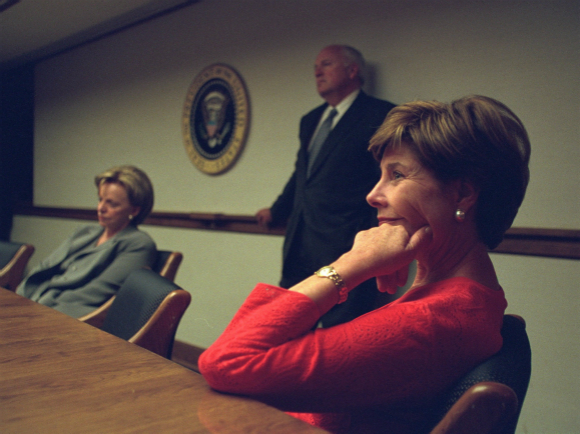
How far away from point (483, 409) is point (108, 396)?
0.55 metres

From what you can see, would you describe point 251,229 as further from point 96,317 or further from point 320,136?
point 96,317

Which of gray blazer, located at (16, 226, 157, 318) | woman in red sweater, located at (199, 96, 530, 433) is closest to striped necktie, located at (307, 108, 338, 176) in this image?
gray blazer, located at (16, 226, 157, 318)

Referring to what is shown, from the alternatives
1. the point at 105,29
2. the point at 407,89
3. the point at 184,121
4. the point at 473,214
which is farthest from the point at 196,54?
the point at 473,214

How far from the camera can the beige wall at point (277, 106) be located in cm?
221

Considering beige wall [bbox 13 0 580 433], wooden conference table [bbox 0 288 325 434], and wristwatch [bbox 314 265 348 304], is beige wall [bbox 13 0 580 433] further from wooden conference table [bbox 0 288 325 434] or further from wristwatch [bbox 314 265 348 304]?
wooden conference table [bbox 0 288 325 434]

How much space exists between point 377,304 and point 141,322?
162cm

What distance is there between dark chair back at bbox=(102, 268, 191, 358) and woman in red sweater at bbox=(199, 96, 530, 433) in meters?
0.60

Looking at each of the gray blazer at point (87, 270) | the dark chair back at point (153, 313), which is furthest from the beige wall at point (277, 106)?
the dark chair back at point (153, 313)

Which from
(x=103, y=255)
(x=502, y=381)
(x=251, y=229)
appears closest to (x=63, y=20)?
(x=251, y=229)

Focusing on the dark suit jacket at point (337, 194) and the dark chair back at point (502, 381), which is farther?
the dark suit jacket at point (337, 194)

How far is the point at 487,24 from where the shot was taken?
2.44m

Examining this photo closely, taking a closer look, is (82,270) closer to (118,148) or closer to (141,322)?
(141,322)

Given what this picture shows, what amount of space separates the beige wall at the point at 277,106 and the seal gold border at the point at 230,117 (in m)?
0.07

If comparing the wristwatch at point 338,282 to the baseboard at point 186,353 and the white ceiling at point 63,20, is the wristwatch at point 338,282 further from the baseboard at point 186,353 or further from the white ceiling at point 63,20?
the white ceiling at point 63,20
